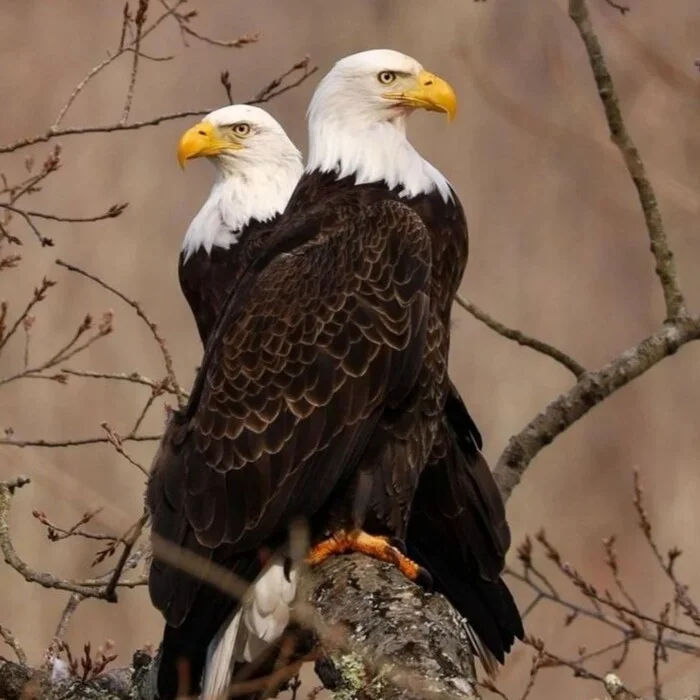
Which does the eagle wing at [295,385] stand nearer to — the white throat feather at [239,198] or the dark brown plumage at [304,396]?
the dark brown plumage at [304,396]

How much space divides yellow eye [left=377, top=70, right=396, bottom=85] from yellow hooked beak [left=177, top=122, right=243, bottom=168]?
96 centimetres

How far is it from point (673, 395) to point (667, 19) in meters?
3.08

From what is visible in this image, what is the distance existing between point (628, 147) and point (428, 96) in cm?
80

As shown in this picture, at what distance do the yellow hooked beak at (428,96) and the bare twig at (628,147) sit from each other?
471mm

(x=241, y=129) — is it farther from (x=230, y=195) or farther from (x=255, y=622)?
(x=255, y=622)

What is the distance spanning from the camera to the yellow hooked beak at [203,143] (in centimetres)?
526

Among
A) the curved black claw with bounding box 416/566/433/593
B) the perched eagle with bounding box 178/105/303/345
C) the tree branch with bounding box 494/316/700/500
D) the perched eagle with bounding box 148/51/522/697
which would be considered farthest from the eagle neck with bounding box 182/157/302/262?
the curved black claw with bounding box 416/566/433/593

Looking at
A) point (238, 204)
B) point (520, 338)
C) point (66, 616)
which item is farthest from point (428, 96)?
point (66, 616)

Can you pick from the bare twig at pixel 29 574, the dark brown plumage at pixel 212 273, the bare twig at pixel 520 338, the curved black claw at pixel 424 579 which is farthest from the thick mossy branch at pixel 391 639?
the dark brown plumage at pixel 212 273

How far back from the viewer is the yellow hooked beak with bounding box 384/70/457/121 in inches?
173

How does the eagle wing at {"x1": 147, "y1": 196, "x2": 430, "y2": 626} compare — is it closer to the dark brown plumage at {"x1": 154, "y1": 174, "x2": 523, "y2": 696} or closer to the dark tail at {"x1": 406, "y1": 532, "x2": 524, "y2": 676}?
the dark brown plumage at {"x1": 154, "y1": 174, "x2": 523, "y2": 696}

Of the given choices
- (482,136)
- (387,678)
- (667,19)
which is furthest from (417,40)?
(387,678)

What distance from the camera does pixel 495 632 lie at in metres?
4.05

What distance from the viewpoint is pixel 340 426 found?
12.7 ft
